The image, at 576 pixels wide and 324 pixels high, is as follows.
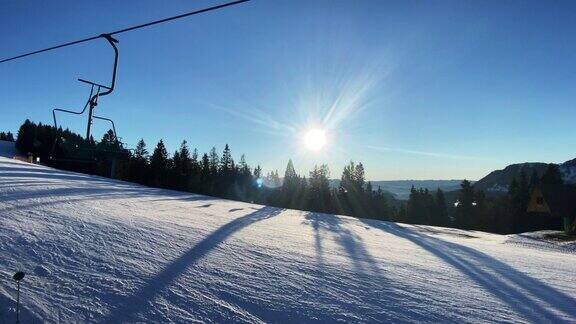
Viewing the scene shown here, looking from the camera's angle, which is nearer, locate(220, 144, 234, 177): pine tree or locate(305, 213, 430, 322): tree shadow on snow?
locate(305, 213, 430, 322): tree shadow on snow

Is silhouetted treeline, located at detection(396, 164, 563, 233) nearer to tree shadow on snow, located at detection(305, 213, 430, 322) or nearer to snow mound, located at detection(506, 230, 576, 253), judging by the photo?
snow mound, located at detection(506, 230, 576, 253)

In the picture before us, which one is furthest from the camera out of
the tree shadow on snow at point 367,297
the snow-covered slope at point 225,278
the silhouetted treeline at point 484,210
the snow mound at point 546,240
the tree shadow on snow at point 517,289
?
the silhouetted treeline at point 484,210

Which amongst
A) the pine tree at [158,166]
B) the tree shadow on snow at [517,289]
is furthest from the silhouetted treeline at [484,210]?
Result: the tree shadow on snow at [517,289]

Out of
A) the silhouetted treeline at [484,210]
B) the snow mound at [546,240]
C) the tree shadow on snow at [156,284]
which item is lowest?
the tree shadow on snow at [156,284]

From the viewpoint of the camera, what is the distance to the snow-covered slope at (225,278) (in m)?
3.73

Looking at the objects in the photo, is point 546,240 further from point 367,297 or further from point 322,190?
point 322,190

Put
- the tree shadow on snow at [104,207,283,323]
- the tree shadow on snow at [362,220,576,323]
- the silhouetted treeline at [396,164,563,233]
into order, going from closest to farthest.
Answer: the tree shadow on snow at [104,207,283,323]
the tree shadow on snow at [362,220,576,323]
the silhouetted treeline at [396,164,563,233]

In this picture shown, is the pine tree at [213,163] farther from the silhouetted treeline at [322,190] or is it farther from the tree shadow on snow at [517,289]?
the tree shadow on snow at [517,289]

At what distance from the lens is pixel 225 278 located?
15.2 feet

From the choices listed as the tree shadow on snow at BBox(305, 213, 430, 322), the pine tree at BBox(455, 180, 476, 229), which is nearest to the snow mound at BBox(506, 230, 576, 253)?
the tree shadow on snow at BBox(305, 213, 430, 322)

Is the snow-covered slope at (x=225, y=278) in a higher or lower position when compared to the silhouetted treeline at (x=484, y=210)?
lower

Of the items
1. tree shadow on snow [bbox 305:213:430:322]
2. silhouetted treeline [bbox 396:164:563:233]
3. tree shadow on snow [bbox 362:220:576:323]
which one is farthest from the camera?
silhouetted treeline [bbox 396:164:563:233]

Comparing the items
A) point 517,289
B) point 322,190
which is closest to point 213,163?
point 322,190

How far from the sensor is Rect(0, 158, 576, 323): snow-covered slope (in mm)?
3732
